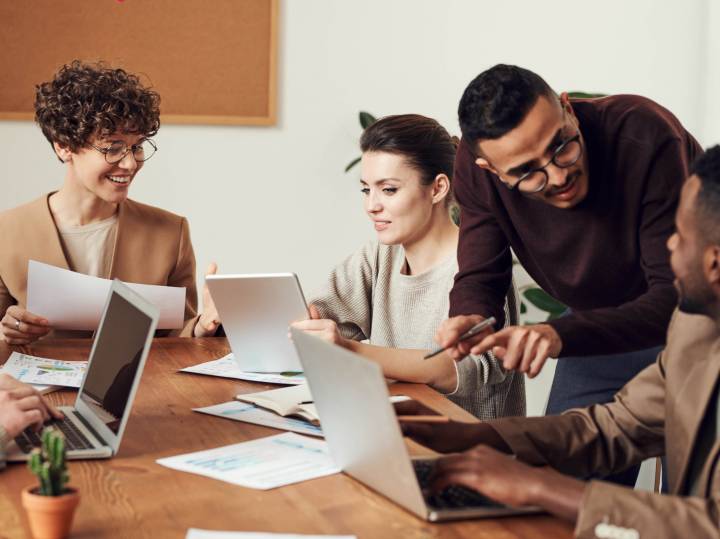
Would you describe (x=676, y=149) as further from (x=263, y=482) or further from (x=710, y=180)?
(x=263, y=482)

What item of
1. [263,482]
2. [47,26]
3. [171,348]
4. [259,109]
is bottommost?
[171,348]

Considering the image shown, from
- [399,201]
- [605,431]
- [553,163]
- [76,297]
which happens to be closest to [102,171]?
[76,297]

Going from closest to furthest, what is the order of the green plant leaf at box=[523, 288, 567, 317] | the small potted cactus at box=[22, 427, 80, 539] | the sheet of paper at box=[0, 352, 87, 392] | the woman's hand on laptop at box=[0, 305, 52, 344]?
1. the small potted cactus at box=[22, 427, 80, 539]
2. the sheet of paper at box=[0, 352, 87, 392]
3. the woman's hand on laptop at box=[0, 305, 52, 344]
4. the green plant leaf at box=[523, 288, 567, 317]

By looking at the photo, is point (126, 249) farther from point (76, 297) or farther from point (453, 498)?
point (453, 498)

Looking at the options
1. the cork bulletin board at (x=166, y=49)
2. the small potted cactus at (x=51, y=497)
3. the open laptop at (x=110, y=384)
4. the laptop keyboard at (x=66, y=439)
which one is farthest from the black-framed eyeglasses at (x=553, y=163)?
the cork bulletin board at (x=166, y=49)

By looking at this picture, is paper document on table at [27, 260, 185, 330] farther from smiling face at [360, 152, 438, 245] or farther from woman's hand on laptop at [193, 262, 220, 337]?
smiling face at [360, 152, 438, 245]

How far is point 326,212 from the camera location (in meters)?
3.71

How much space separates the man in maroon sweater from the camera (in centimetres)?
169

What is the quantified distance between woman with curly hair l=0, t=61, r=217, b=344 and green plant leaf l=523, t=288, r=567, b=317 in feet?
4.80

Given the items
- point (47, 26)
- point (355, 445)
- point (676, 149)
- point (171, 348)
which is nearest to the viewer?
point (355, 445)

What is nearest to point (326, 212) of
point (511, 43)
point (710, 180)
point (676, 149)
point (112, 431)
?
point (511, 43)

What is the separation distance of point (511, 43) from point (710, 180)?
262 cm

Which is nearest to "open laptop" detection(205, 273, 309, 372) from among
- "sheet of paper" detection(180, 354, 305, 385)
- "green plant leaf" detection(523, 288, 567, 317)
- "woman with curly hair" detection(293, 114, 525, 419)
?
"sheet of paper" detection(180, 354, 305, 385)

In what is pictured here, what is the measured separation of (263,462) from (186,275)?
4.36ft
